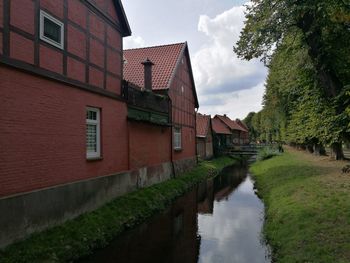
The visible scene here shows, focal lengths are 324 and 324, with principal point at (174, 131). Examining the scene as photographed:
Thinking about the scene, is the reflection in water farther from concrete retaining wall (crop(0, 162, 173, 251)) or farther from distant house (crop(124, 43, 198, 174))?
distant house (crop(124, 43, 198, 174))

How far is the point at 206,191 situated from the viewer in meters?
18.2

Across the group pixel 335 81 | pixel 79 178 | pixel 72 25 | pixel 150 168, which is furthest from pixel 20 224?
pixel 335 81

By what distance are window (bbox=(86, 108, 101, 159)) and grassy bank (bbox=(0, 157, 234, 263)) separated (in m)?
1.85

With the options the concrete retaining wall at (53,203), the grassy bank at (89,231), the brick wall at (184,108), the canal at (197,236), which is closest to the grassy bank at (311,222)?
the canal at (197,236)

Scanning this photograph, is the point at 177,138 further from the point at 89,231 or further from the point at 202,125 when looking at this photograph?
the point at 202,125

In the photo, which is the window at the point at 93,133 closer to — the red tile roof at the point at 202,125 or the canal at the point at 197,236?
the canal at the point at 197,236

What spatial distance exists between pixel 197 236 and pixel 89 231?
325 cm

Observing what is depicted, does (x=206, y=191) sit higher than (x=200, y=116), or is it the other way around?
(x=200, y=116)

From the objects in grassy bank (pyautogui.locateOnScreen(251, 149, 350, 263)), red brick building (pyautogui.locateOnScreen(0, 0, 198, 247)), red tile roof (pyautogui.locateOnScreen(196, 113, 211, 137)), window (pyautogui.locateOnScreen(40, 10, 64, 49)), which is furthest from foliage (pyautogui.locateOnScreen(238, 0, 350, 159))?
red tile roof (pyautogui.locateOnScreen(196, 113, 211, 137))

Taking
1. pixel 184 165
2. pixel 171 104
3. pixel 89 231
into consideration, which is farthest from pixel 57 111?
pixel 184 165

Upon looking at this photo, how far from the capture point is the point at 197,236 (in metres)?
9.86

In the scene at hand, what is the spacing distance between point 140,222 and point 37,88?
17.8 ft

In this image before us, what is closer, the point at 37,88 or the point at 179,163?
the point at 37,88

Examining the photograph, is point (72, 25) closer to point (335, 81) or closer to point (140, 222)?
point (140, 222)
